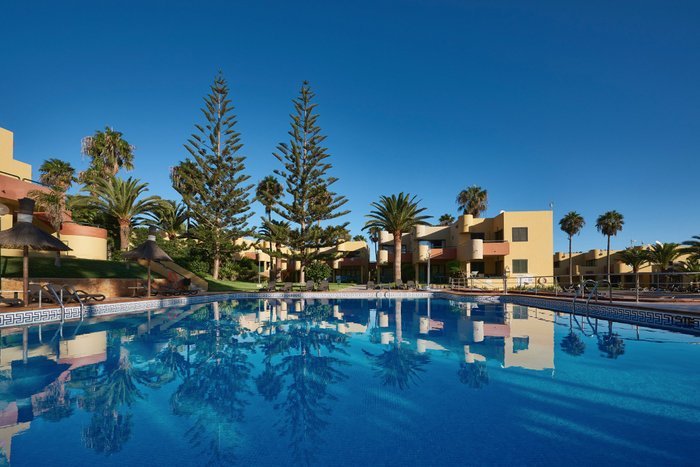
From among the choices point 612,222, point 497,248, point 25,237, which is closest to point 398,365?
point 25,237

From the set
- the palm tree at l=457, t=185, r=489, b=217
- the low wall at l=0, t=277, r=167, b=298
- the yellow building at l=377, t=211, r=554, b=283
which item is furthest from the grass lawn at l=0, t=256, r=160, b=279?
the palm tree at l=457, t=185, r=489, b=217

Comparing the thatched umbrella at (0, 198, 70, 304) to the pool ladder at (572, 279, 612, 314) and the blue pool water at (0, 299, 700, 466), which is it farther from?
the pool ladder at (572, 279, 612, 314)

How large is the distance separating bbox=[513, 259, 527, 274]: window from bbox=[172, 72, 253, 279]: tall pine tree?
20668 mm

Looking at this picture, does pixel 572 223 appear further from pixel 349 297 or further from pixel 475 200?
pixel 349 297

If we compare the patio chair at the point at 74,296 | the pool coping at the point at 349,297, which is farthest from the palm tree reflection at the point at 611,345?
the patio chair at the point at 74,296

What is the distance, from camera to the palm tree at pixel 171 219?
85.3 ft

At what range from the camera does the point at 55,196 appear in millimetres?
16359

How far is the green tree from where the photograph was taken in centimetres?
2399

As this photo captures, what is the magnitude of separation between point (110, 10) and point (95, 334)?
14.0 meters

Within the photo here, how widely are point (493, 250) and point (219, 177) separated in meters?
21.4

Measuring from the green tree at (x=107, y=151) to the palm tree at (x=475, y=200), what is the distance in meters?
34.5

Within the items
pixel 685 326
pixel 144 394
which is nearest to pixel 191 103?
pixel 144 394

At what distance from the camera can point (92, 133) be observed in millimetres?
24844

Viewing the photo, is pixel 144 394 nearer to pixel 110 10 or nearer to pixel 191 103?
pixel 110 10
